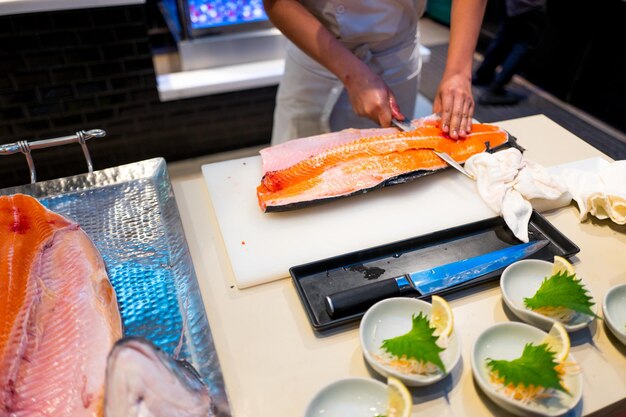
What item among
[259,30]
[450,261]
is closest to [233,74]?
[259,30]

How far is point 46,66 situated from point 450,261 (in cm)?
225

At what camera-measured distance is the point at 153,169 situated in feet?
4.37

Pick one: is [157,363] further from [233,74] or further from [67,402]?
[233,74]

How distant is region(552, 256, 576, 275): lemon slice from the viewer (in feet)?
3.17

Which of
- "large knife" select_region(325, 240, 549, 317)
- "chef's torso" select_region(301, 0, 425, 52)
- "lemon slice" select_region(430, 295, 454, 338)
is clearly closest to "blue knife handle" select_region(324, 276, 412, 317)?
"large knife" select_region(325, 240, 549, 317)

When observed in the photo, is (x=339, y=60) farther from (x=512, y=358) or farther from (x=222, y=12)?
(x=222, y=12)

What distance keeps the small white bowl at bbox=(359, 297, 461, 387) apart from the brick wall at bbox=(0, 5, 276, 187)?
2131mm

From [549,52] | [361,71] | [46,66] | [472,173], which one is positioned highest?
[361,71]

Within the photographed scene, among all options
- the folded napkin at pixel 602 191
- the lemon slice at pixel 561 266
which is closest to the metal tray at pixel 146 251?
the lemon slice at pixel 561 266

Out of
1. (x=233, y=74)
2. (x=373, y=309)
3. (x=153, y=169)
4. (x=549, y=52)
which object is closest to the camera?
(x=373, y=309)

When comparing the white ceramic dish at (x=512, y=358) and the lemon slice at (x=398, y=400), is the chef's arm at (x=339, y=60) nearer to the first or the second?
the white ceramic dish at (x=512, y=358)

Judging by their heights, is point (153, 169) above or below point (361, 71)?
below

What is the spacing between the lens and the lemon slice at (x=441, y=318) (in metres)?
0.87

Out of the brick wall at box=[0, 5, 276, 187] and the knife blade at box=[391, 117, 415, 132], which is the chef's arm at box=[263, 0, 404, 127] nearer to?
the knife blade at box=[391, 117, 415, 132]
